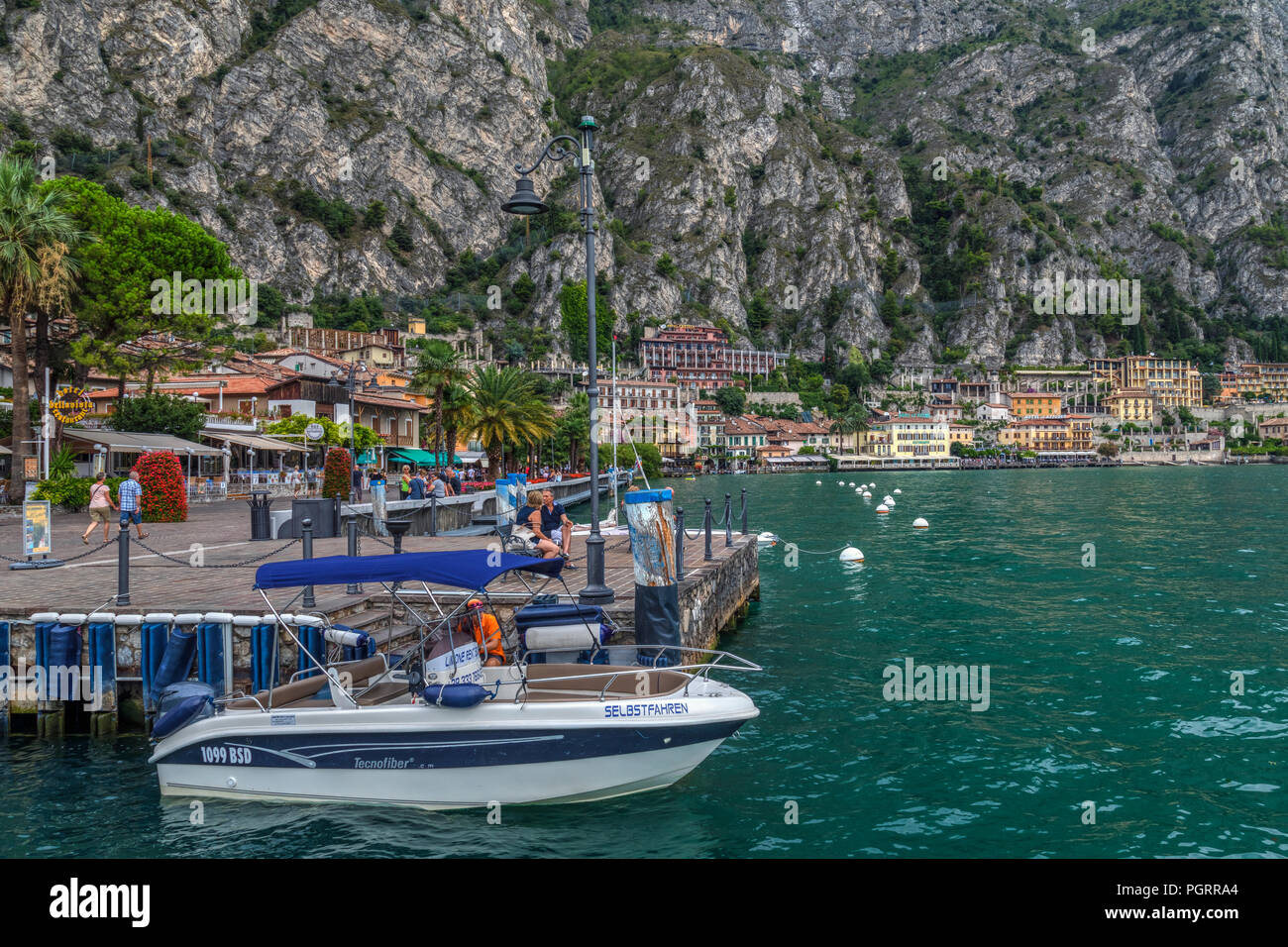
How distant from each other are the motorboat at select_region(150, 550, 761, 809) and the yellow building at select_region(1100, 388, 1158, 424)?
19592cm

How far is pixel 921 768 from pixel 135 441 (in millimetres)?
35311

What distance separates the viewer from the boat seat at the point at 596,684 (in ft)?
28.5

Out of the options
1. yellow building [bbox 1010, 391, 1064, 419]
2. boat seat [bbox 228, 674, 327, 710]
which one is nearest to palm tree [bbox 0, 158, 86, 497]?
boat seat [bbox 228, 674, 327, 710]

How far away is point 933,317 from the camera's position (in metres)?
198

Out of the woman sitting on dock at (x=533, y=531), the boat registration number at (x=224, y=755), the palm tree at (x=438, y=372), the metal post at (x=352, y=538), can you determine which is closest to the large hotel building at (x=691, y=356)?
the palm tree at (x=438, y=372)

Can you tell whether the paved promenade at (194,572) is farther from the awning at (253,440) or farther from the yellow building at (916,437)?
the yellow building at (916,437)

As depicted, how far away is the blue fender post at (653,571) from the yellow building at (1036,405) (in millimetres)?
179416

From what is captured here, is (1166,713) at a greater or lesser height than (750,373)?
lesser

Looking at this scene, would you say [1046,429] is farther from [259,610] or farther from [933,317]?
[259,610]

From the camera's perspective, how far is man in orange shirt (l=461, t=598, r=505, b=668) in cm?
957

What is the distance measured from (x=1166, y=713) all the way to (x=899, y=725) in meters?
4.04
